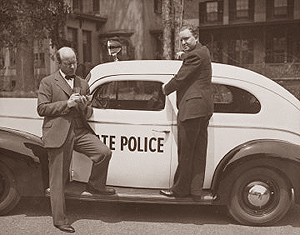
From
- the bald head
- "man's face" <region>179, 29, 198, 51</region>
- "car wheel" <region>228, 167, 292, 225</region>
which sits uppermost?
"man's face" <region>179, 29, 198, 51</region>

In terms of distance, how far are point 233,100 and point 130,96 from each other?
1048 millimetres

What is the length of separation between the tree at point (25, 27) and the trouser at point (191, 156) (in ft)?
14.6

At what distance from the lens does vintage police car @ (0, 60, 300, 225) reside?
4.12m

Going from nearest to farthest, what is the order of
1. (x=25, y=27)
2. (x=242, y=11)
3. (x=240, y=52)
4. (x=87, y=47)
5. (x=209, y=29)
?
(x=25, y=27) → (x=87, y=47) → (x=209, y=29) → (x=240, y=52) → (x=242, y=11)

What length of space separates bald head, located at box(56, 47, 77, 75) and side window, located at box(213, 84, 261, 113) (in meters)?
1.41

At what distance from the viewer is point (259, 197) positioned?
416 cm

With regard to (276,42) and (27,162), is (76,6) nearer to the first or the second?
(27,162)

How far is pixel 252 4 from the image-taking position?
88.6 feet

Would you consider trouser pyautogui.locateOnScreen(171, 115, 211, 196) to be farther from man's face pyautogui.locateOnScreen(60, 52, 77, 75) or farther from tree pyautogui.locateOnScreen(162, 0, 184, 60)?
tree pyautogui.locateOnScreen(162, 0, 184, 60)

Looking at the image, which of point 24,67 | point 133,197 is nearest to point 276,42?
point 24,67

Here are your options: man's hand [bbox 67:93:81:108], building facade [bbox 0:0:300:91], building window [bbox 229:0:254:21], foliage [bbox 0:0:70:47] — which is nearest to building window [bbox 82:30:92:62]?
building facade [bbox 0:0:300:91]

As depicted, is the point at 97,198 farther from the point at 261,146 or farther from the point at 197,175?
the point at 261,146

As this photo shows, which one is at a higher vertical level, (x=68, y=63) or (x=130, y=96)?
(x=68, y=63)

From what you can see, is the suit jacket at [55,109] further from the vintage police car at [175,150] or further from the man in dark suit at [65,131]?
the vintage police car at [175,150]
